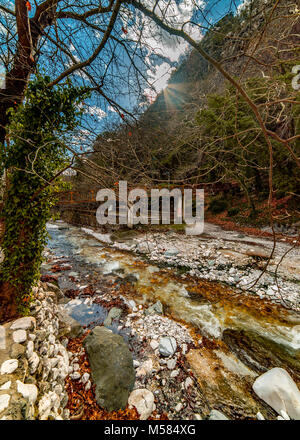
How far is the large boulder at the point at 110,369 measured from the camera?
6.15ft

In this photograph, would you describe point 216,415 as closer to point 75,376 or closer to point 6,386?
point 75,376

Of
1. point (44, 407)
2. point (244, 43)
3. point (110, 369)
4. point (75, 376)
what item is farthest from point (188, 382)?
point (244, 43)

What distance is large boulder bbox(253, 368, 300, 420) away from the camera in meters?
1.80

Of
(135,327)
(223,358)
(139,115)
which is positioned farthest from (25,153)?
(223,358)

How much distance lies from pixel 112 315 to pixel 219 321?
2042mm

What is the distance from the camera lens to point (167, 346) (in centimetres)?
254

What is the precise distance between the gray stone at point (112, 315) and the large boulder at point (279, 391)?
230cm

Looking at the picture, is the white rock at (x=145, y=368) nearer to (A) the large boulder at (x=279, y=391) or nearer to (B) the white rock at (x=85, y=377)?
(B) the white rock at (x=85, y=377)

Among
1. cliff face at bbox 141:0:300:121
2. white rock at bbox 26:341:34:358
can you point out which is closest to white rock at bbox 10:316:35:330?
white rock at bbox 26:341:34:358

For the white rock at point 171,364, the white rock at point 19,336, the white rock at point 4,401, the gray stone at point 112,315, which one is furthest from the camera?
the gray stone at point 112,315

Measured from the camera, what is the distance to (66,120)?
2432mm

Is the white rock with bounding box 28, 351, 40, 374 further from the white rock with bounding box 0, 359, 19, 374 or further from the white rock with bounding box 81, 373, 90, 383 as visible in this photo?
the white rock with bounding box 81, 373, 90, 383

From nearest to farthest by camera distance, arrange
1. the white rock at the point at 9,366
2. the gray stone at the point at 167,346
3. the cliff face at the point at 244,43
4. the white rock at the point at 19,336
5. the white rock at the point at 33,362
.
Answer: the cliff face at the point at 244,43, the white rock at the point at 9,366, the white rock at the point at 33,362, the white rock at the point at 19,336, the gray stone at the point at 167,346

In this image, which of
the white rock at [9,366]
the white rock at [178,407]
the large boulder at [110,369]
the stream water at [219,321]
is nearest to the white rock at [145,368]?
the large boulder at [110,369]
